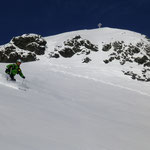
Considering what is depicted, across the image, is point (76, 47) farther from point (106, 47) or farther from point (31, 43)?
point (31, 43)

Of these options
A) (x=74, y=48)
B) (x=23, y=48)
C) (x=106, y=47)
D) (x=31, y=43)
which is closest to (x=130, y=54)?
(x=106, y=47)

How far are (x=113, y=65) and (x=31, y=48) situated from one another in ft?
71.4

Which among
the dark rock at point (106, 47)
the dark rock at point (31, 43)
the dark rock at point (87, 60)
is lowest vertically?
the dark rock at point (87, 60)

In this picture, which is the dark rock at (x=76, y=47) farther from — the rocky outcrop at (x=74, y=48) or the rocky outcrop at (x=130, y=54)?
the rocky outcrop at (x=130, y=54)

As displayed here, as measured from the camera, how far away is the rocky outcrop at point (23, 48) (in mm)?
48156

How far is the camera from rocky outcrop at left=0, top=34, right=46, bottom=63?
4816cm

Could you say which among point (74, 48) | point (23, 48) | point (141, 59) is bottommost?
point (23, 48)

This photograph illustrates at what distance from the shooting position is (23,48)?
52.4 m

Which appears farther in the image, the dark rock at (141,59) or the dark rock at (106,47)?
the dark rock at (106,47)

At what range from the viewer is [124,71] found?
4031cm

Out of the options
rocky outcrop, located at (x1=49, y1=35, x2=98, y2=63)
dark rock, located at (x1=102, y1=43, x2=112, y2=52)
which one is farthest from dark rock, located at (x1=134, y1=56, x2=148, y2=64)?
rocky outcrop, located at (x1=49, y1=35, x2=98, y2=63)

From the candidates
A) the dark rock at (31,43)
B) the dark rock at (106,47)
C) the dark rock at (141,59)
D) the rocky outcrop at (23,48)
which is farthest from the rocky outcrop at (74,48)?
the dark rock at (141,59)

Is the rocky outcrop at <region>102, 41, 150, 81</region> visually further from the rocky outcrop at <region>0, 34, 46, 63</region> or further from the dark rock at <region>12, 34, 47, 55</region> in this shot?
the rocky outcrop at <region>0, 34, 46, 63</region>

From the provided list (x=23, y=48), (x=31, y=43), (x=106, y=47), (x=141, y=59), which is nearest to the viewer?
(x=141, y=59)
